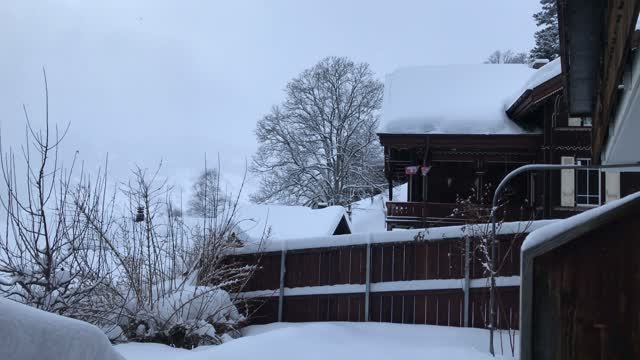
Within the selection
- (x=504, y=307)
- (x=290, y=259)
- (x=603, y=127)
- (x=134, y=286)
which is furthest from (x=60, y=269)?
(x=504, y=307)

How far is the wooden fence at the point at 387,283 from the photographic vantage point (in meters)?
9.75

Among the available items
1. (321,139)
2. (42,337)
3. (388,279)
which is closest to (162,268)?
(388,279)

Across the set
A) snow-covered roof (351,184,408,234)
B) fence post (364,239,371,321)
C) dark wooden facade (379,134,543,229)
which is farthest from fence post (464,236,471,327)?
snow-covered roof (351,184,408,234)

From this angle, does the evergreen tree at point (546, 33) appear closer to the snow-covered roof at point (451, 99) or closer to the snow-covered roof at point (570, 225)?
the snow-covered roof at point (451, 99)

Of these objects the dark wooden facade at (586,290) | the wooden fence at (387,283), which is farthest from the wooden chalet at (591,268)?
the wooden fence at (387,283)

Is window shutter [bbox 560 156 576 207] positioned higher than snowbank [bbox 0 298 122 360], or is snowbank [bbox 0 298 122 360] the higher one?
window shutter [bbox 560 156 576 207]

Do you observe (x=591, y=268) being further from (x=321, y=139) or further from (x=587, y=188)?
(x=321, y=139)

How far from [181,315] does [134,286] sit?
773 millimetres

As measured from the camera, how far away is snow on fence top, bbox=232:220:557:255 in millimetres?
9719

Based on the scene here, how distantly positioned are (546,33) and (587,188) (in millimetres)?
26334

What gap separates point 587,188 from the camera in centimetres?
1867

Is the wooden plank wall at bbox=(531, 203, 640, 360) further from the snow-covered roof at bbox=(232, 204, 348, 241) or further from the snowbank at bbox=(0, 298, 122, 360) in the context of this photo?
the snow-covered roof at bbox=(232, 204, 348, 241)

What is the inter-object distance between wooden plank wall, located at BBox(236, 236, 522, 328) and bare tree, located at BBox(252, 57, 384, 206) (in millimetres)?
26206

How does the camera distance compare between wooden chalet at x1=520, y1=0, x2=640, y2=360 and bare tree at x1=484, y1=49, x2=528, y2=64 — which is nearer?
wooden chalet at x1=520, y1=0, x2=640, y2=360
